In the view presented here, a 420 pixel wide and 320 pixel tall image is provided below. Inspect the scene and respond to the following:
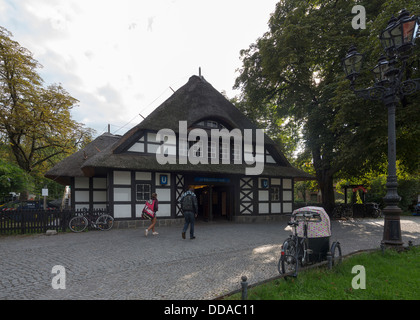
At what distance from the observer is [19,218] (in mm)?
10953

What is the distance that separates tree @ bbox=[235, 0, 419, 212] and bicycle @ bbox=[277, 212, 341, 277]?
8.93 m

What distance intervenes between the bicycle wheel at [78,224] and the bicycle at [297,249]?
32.3 feet

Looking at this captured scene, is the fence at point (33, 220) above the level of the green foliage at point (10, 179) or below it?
below

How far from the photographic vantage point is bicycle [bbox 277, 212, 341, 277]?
507cm

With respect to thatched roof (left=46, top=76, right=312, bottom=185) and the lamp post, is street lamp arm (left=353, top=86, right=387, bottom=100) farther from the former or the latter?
thatched roof (left=46, top=76, right=312, bottom=185)
